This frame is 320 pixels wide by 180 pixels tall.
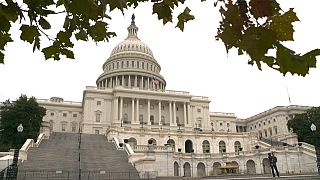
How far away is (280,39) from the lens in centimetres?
213

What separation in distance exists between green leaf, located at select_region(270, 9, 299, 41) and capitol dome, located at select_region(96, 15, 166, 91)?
92.5m

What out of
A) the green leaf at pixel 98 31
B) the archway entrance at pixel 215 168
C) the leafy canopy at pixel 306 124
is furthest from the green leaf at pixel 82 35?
the leafy canopy at pixel 306 124

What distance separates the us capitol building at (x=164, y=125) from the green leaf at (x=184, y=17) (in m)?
27.1

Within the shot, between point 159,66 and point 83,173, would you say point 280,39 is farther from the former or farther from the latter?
point 159,66

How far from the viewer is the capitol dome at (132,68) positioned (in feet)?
328

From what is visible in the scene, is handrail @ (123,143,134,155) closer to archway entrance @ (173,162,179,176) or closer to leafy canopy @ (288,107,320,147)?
archway entrance @ (173,162,179,176)

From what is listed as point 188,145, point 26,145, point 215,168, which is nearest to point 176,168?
point 215,168

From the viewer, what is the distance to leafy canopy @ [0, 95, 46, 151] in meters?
51.5

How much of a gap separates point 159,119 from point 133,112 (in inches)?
315

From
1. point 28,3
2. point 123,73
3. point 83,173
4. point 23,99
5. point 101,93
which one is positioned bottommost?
point 83,173

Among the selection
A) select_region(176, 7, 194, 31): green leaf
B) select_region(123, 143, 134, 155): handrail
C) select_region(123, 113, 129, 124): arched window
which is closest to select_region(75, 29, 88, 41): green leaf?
select_region(176, 7, 194, 31): green leaf

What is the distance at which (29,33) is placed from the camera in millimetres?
3230

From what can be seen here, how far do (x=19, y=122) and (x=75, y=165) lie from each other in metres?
25.6

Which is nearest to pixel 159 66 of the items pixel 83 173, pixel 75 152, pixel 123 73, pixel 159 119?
pixel 123 73
